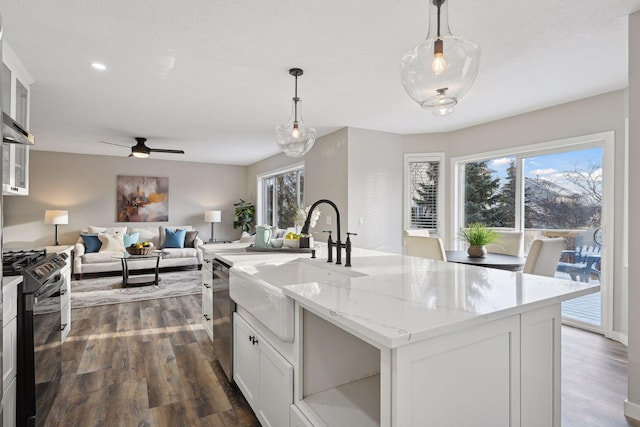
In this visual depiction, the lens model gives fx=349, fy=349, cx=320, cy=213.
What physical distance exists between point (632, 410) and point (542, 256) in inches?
45.3

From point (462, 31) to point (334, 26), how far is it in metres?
0.83

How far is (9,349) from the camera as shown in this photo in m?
1.70

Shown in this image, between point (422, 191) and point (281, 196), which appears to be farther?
point (281, 196)

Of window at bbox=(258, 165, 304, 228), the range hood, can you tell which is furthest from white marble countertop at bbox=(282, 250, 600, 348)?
window at bbox=(258, 165, 304, 228)

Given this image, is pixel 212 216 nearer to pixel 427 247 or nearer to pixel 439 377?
pixel 427 247

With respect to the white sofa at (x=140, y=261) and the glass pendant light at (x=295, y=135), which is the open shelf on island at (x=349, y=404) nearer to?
the glass pendant light at (x=295, y=135)

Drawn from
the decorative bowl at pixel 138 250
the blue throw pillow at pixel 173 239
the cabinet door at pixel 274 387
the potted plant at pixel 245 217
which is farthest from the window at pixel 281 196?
the cabinet door at pixel 274 387

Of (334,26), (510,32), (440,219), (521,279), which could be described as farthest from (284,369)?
(440,219)

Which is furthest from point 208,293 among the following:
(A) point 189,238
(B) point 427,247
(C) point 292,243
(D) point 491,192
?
(A) point 189,238

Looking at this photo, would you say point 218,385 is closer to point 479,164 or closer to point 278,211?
point 479,164

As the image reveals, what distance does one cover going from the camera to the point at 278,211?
24.1ft

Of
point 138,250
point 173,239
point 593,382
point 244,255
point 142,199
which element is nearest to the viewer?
point 593,382

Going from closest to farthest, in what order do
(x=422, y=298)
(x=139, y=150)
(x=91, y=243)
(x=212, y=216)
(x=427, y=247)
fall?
(x=422, y=298)
(x=427, y=247)
(x=139, y=150)
(x=91, y=243)
(x=212, y=216)

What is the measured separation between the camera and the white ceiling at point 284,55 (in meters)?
2.03
